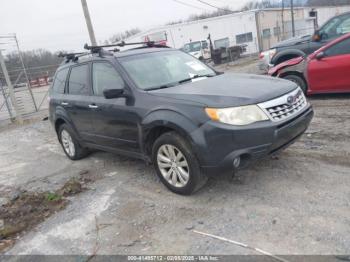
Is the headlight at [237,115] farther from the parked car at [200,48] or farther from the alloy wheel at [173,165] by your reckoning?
the parked car at [200,48]

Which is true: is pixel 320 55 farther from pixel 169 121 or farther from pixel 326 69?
pixel 169 121

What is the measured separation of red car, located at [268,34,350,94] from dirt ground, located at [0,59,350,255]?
6.00ft

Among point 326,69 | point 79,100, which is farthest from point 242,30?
point 79,100

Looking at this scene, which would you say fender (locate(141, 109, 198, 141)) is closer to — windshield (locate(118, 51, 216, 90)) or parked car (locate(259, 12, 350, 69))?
windshield (locate(118, 51, 216, 90))

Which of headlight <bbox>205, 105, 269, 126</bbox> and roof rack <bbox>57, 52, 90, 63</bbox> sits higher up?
roof rack <bbox>57, 52, 90, 63</bbox>

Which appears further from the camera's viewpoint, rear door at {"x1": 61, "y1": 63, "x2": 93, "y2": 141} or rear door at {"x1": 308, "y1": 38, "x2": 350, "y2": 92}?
rear door at {"x1": 308, "y1": 38, "x2": 350, "y2": 92}

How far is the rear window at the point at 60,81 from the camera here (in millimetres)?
6117

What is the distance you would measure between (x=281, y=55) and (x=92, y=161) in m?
6.07

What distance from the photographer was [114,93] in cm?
426

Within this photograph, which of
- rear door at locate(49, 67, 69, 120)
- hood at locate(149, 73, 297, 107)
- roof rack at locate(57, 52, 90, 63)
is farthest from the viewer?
rear door at locate(49, 67, 69, 120)

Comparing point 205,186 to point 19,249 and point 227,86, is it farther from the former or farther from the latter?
point 19,249

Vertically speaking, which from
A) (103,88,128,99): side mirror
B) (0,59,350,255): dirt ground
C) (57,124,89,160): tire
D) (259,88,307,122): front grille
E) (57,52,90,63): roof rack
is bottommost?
(0,59,350,255): dirt ground

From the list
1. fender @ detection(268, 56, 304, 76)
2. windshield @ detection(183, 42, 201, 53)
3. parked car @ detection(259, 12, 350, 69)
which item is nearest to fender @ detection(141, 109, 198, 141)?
fender @ detection(268, 56, 304, 76)

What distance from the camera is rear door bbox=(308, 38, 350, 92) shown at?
6.90 metres
